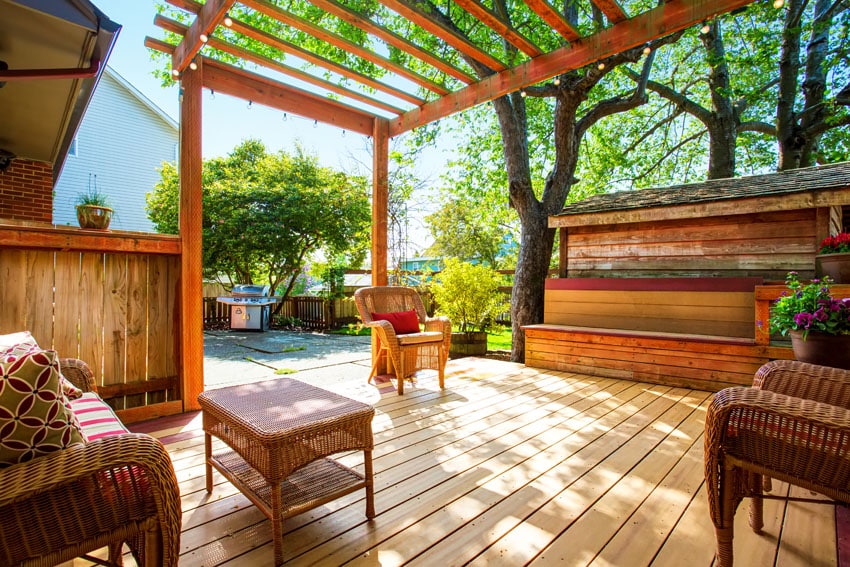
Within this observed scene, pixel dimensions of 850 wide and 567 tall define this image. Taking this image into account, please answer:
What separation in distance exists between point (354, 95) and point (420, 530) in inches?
143

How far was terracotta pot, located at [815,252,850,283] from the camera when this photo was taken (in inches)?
132

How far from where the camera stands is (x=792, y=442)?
1397 millimetres

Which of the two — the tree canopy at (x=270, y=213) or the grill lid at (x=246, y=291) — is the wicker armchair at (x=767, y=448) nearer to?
the grill lid at (x=246, y=291)

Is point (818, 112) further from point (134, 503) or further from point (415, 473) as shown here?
point (134, 503)

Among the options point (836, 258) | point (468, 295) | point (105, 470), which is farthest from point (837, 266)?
point (105, 470)

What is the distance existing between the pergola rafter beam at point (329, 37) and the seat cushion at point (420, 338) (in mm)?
2318

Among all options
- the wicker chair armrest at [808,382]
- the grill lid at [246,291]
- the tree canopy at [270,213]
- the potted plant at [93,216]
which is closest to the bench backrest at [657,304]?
the wicker chair armrest at [808,382]

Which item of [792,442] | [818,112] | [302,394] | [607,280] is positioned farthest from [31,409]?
[818,112]

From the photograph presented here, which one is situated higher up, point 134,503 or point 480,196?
point 480,196

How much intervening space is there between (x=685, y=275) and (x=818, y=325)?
247 cm

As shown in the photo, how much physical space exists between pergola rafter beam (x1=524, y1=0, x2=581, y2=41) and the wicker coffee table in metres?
2.77

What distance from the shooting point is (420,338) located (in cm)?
403

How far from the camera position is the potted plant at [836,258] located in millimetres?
3359

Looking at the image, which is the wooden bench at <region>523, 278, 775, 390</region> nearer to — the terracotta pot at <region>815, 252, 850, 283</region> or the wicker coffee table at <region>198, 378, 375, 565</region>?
the terracotta pot at <region>815, 252, 850, 283</region>
